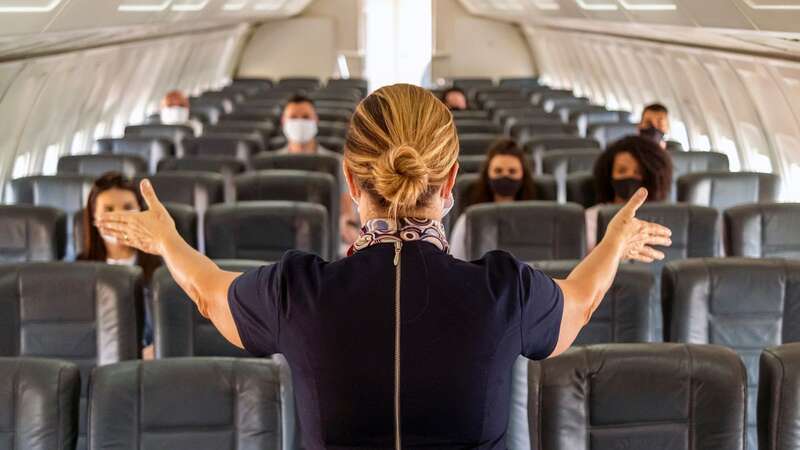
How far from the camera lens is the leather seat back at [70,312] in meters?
4.57

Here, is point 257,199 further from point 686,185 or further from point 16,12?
point 686,185

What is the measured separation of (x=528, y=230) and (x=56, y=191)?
318 centimetres

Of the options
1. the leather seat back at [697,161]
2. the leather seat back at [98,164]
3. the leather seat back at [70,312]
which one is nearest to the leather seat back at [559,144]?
the leather seat back at [697,161]

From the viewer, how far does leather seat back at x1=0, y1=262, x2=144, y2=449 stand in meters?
4.57

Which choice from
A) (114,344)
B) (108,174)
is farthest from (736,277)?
(108,174)

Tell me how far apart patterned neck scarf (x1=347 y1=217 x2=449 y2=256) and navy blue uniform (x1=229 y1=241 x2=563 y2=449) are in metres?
0.01

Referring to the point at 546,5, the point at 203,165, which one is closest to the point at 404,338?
the point at 203,165

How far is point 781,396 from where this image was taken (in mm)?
3223

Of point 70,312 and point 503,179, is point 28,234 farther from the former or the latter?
point 503,179

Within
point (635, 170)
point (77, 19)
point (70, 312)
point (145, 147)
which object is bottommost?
point (70, 312)

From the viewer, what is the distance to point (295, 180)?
24.2 ft

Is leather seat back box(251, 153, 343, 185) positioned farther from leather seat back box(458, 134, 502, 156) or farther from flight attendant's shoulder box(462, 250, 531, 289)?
flight attendant's shoulder box(462, 250, 531, 289)

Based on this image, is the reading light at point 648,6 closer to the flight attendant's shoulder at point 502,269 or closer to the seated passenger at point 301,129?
the seated passenger at point 301,129

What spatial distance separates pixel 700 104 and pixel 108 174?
342 inches
